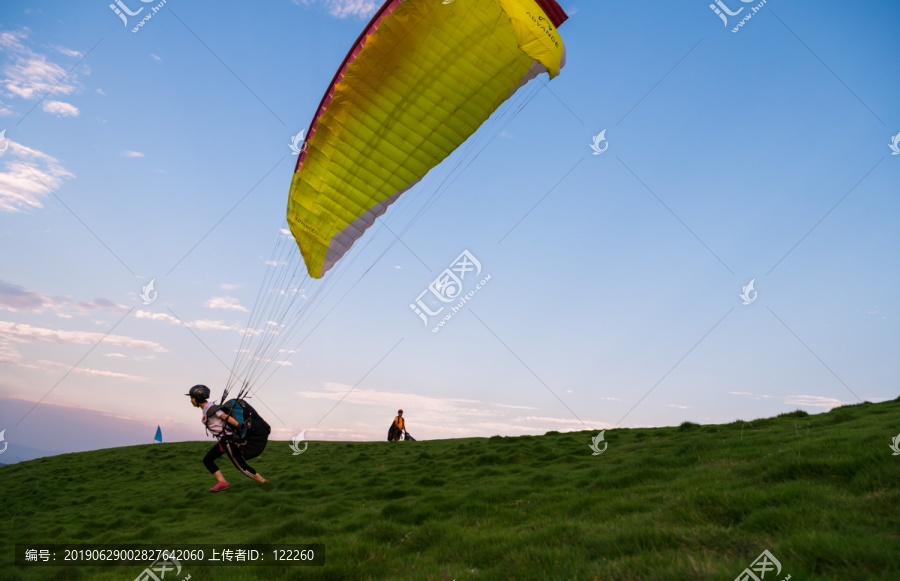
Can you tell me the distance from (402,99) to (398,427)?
15.6 m

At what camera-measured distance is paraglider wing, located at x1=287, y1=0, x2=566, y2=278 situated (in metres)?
10.0

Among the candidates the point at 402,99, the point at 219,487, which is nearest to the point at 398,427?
the point at 219,487

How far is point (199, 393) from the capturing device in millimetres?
11297

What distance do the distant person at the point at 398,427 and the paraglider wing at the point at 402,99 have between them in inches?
446

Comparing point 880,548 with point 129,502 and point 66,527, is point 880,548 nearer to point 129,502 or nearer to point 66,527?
point 66,527

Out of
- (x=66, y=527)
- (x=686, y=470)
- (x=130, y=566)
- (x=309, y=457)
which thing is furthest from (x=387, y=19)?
(x=309, y=457)

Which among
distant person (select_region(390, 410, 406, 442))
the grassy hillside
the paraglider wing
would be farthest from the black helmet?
distant person (select_region(390, 410, 406, 442))

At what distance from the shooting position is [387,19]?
1009 cm

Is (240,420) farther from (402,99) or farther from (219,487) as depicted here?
(402,99)

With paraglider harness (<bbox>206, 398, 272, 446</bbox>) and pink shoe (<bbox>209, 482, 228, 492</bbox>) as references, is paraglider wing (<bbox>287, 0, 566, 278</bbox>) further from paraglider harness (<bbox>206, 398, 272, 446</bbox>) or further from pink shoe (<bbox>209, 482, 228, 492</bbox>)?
pink shoe (<bbox>209, 482, 228, 492</bbox>)

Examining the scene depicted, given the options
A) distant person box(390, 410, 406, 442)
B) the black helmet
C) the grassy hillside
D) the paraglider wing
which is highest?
the paraglider wing

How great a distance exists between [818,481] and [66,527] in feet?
46.2

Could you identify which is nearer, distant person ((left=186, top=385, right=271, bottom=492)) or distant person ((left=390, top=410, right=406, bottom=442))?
distant person ((left=186, top=385, right=271, bottom=492))

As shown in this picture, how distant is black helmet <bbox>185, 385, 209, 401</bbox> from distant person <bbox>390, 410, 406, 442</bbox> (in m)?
12.1
